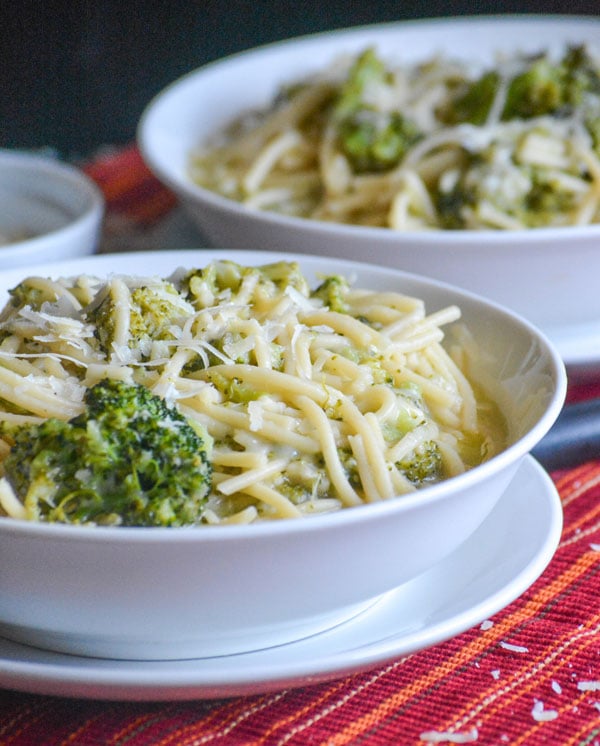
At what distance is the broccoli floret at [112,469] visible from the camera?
6.42 ft

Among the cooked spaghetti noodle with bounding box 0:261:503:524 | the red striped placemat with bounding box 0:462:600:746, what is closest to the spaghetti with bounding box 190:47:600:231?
the cooked spaghetti noodle with bounding box 0:261:503:524

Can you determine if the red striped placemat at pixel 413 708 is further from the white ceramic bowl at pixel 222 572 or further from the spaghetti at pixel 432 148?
the spaghetti at pixel 432 148

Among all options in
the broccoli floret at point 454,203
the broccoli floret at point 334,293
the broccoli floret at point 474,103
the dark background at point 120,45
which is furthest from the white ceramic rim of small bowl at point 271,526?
the dark background at point 120,45

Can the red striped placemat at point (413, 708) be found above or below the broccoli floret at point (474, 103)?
below

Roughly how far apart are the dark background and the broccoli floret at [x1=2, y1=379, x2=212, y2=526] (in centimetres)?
545

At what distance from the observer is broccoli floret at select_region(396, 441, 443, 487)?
2.30 meters

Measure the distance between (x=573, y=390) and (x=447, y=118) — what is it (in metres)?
1.32

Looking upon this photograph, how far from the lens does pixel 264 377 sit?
2291 millimetres

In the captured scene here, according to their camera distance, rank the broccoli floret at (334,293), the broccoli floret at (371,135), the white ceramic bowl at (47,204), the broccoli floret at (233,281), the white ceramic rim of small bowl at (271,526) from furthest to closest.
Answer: the broccoli floret at (371,135), the white ceramic bowl at (47,204), the broccoli floret at (334,293), the broccoli floret at (233,281), the white ceramic rim of small bowl at (271,526)

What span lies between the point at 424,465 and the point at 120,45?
549 cm

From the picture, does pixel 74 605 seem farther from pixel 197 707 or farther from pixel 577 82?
pixel 577 82

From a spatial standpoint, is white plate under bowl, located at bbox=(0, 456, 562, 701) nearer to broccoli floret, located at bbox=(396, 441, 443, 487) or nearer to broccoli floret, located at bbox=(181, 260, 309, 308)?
broccoli floret, located at bbox=(396, 441, 443, 487)

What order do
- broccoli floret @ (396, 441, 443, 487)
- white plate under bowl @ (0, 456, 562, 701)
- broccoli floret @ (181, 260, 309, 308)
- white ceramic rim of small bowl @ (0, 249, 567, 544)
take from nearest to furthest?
white ceramic rim of small bowl @ (0, 249, 567, 544), white plate under bowl @ (0, 456, 562, 701), broccoli floret @ (396, 441, 443, 487), broccoli floret @ (181, 260, 309, 308)

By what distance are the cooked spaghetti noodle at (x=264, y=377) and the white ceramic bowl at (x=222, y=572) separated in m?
0.16
